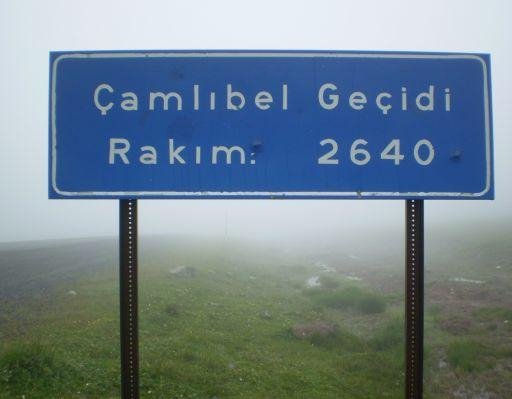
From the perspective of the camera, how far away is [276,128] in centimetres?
293

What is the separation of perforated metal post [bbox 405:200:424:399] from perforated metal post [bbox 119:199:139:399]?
2.13 m

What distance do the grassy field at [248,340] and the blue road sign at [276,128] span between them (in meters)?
6.73

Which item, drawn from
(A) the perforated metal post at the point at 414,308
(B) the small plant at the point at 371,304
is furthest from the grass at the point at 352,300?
(A) the perforated metal post at the point at 414,308

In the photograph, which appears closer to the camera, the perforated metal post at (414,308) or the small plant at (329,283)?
the perforated metal post at (414,308)

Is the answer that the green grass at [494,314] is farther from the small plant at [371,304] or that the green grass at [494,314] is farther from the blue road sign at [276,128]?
the blue road sign at [276,128]

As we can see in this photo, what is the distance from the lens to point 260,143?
2904mm

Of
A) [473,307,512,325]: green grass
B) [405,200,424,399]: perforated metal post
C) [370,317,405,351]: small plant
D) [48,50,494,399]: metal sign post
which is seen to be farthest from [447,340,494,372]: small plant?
[48,50,494,399]: metal sign post

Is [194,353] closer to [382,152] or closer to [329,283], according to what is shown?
[382,152]

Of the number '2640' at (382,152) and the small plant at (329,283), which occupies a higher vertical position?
the number '2640' at (382,152)

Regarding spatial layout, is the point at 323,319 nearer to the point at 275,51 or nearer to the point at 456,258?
the point at 275,51

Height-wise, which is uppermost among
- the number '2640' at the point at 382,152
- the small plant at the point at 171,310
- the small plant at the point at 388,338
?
the number '2640' at the point at 382,152

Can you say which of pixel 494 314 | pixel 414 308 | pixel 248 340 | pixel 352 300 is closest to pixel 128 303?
pixel 414 308

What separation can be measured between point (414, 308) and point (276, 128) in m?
1.76

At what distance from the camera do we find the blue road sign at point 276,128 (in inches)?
114
